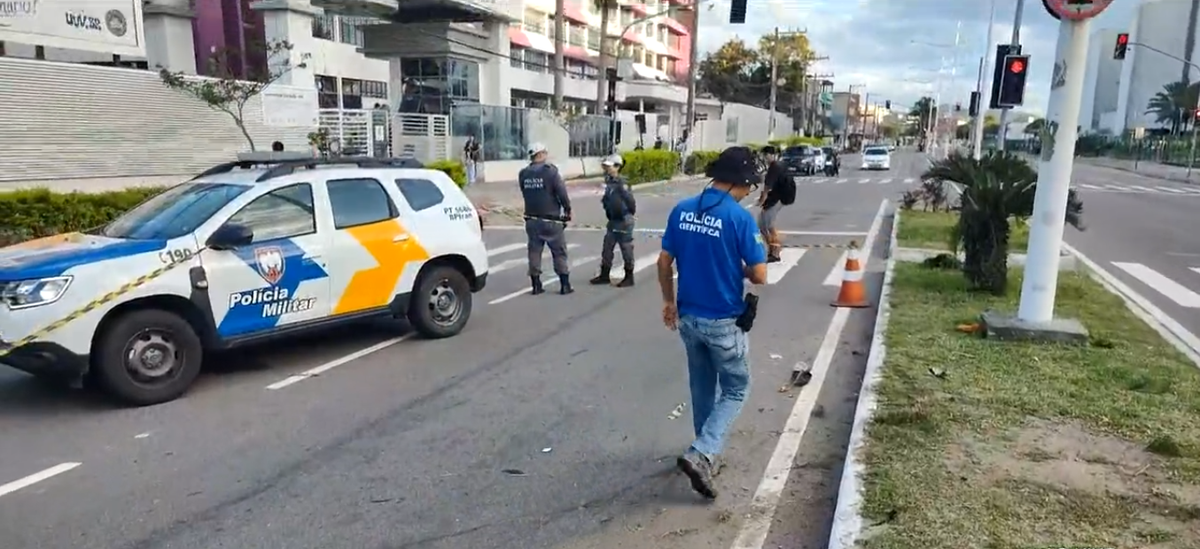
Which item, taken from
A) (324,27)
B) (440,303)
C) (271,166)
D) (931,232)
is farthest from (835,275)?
(324,27)

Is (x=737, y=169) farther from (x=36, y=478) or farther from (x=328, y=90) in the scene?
(x=328, y=90)

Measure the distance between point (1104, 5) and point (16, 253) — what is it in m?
8.36

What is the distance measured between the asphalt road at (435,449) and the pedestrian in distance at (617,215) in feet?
8.46

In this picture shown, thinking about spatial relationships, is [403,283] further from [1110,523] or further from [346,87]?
[346,87]

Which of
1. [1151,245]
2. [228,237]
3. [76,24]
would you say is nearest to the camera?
[228,237]

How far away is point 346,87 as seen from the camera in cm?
3944

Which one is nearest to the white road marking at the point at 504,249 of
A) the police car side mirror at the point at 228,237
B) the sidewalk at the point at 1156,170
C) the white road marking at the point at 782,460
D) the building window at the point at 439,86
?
the white road marking at the point at 782,460

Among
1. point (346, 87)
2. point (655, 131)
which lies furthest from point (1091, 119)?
point (346, 87)

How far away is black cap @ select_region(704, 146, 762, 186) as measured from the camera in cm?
Answer: 438

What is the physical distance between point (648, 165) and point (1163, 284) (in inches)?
961

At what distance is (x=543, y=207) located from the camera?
10.5 metres

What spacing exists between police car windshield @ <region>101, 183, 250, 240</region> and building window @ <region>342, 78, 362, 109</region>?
32807 mm

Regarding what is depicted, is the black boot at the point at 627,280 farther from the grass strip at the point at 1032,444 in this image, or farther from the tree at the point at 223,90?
the tree at the point at 223,90

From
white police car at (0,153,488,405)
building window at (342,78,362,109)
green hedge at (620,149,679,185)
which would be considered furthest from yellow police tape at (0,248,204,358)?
building window at (342,78,362,109)
